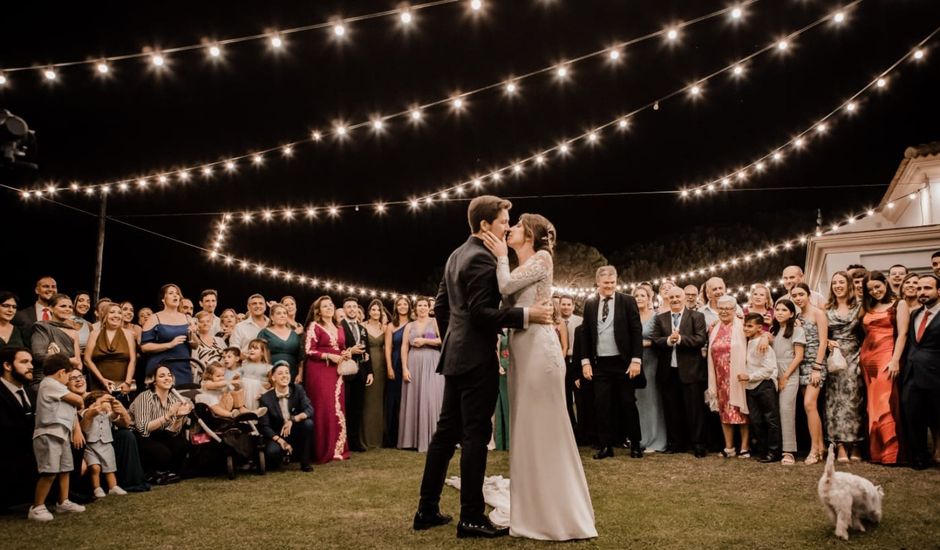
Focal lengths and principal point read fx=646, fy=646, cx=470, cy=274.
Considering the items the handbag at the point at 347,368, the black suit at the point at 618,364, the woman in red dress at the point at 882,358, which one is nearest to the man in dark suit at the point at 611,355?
the black suit at the point at 618,364

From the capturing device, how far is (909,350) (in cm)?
507

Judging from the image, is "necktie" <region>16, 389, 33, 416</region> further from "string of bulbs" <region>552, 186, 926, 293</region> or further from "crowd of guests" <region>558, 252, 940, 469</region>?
"string of bulbs" <region>552, 186, 926, 293</region>

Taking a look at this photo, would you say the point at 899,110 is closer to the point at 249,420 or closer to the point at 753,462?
the point at 753,462

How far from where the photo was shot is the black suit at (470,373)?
3.17m

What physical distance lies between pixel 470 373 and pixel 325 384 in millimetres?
3560

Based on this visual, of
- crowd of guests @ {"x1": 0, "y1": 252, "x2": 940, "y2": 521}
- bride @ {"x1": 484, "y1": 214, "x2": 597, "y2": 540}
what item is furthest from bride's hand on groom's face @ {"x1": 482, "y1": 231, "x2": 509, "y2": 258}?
crowd of guests @ {"x1": 0, "y1": 252, "x2": 940, "y2": 521}

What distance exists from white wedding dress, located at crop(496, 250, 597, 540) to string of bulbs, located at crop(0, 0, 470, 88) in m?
3.00

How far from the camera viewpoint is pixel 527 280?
10.8 ft

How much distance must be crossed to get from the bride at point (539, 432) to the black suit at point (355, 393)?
4018 millimetres

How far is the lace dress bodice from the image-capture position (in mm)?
3262

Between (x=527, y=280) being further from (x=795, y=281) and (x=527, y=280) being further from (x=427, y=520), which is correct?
(x=795, y=281)

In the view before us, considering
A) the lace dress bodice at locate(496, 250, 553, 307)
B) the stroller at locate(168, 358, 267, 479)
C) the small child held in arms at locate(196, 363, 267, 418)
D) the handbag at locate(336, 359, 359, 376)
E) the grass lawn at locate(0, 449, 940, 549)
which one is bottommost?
the grass lawn at locate(0, 449, 940, 549)

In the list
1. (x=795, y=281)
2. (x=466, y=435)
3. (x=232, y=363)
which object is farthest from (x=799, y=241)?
(x=466, y=435)

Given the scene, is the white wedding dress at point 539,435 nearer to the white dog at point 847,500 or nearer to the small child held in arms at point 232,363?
the white dog at point 847,500
